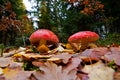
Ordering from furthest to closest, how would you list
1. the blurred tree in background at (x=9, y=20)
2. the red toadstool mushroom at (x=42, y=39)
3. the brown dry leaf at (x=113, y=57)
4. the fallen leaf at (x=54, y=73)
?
the blurred tree in background at (x=9, y=20), the red toadstool mushroom at (x=42, y=39), the brown dry leaf at (x=113, y=57), the fallen leaf at (x=54, y=73)

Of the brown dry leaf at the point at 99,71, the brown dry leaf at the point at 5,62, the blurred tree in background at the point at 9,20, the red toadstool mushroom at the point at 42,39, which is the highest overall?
the red toadstool mushroom at the point at 42,39

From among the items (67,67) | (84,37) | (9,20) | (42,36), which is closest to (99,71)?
(67,67)

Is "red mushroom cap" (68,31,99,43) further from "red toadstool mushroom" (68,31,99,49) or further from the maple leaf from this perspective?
the maple leaf

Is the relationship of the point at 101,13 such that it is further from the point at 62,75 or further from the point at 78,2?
the point at 62,75

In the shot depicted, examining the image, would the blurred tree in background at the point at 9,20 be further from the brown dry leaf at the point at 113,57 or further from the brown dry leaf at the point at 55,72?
the brown dry leaf at the point at 55,72

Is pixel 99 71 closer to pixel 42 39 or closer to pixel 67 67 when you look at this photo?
pixel 67 67

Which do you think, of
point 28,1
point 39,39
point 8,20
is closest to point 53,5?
point 28,1

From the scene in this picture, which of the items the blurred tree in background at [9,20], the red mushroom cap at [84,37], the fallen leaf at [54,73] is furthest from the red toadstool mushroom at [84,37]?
the blurred tree in background at [9,20]
